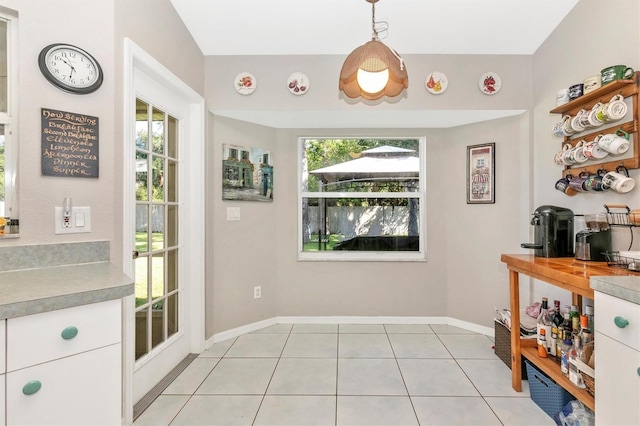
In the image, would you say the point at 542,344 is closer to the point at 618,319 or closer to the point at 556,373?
the point at 556,373

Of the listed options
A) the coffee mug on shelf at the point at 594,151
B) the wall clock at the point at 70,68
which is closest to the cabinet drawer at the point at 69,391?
the wall clock at the point at 70,68

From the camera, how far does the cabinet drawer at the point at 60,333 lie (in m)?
0.85

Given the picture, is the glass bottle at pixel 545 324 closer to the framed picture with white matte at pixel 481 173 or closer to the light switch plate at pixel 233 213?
the framed picture with white matte at pixel 481 173

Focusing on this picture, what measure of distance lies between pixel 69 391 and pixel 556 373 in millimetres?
2180

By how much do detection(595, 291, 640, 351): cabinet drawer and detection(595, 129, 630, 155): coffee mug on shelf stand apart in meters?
0.87

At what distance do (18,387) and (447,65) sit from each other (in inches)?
124

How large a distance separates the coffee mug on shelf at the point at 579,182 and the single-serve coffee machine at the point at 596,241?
304 mm

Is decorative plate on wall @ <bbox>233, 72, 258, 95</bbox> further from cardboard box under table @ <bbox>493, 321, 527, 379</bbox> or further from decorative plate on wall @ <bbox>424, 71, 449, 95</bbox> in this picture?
cardboard box under table @ <bbox>493, 321, 527, 379</bbox>

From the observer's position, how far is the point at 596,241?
1.60 m

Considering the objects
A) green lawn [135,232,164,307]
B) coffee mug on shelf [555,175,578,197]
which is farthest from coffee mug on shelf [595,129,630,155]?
green lawn [135,232,164,307]

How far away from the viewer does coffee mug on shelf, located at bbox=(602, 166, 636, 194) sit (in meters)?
1.56

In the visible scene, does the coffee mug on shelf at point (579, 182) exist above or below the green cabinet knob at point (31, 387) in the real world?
above

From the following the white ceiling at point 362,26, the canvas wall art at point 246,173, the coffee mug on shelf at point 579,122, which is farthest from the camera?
the canvas wall art at point 246,173

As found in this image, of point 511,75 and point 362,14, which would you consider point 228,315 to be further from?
point 511,75
